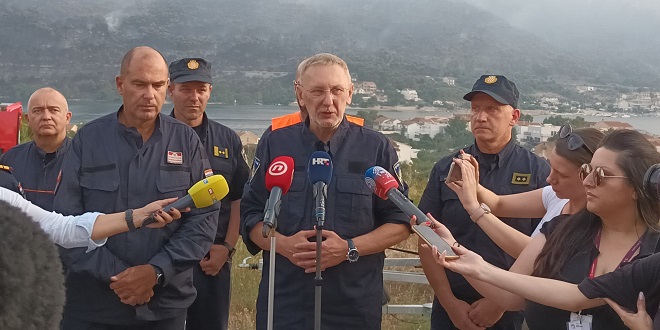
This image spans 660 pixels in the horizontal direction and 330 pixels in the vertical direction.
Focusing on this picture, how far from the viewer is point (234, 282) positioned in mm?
7320

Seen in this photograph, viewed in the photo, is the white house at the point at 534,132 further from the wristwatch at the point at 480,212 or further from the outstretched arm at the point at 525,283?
the outstretched arm at the point at 525,283

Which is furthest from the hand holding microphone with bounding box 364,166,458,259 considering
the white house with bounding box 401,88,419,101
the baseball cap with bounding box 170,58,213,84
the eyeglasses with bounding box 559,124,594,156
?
the white house with bounding box 401,88,419,101

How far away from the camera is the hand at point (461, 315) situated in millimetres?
4004

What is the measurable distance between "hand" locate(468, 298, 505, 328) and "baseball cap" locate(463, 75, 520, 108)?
4.11ft

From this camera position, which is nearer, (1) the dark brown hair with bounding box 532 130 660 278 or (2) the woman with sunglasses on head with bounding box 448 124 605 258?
(1) the dark brown hair with bounding box 532 130 660 278

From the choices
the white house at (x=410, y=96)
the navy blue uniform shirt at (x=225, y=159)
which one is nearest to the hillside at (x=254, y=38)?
the white house at (x=410, y=96)

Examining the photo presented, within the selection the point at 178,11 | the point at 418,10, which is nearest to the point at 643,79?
the point at 418,10

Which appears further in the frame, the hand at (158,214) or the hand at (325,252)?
the hand at (325,252)

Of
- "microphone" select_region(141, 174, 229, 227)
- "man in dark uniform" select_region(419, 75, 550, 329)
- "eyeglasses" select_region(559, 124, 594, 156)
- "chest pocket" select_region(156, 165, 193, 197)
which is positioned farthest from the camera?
"man in dark uniform" select_region(419, 75, 550, 329)

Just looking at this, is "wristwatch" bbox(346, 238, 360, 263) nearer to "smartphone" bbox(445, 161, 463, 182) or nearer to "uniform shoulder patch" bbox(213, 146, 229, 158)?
"smartphone" bbox(445, 161, 463, 182)

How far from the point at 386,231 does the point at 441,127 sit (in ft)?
15.9

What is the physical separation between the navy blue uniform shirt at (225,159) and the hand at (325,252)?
1569 millimetres

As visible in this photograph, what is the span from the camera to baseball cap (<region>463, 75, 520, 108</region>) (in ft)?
14.1

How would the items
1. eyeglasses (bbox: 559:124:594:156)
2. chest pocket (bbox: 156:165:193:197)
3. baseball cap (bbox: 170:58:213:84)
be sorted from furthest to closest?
baseball cap (bbox: 170:58:213:84) < chest pocket (bbox: 156:165:193:197) < eyeglasses (bbox: 559:124:594:156)
